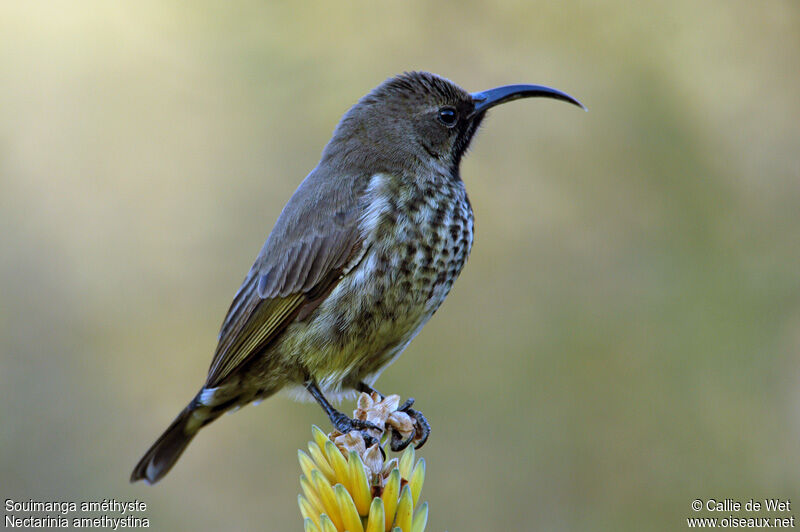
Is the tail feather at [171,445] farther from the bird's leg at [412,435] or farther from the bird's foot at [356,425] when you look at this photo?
the bird's leg at [412,435]

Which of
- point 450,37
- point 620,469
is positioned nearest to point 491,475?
point 620,469

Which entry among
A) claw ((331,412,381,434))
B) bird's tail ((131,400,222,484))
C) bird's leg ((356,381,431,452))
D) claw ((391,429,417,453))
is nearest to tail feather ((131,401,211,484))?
bird's tail ((131,400,222,484))

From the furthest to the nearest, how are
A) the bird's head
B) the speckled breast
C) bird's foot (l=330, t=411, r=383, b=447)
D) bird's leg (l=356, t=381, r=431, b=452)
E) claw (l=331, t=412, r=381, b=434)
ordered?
the bird's head, the speckled breast, bird's leg (l=356, t=381, r=431, b=452), claw (l=331, t=412, r=381, b=434), bird's foot (l=330, t=411, r=383, b=447)

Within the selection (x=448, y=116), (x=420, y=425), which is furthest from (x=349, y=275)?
(x=448, y=116)

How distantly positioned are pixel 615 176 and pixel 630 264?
584 mm

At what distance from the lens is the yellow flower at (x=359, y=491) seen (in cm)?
212

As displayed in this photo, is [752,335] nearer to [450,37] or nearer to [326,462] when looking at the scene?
[450,37]

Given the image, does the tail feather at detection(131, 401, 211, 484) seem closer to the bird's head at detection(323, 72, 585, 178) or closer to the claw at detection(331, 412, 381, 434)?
the claw at detection(331, 412, 381, 434)

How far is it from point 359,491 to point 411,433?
0.67 m

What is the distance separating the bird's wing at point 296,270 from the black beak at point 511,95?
696 mm

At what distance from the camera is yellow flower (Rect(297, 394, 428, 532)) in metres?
2.12

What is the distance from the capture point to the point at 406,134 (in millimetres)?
3982

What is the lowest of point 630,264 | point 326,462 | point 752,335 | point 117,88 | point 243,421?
point 326,462

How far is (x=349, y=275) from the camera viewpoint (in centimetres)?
A: 356
